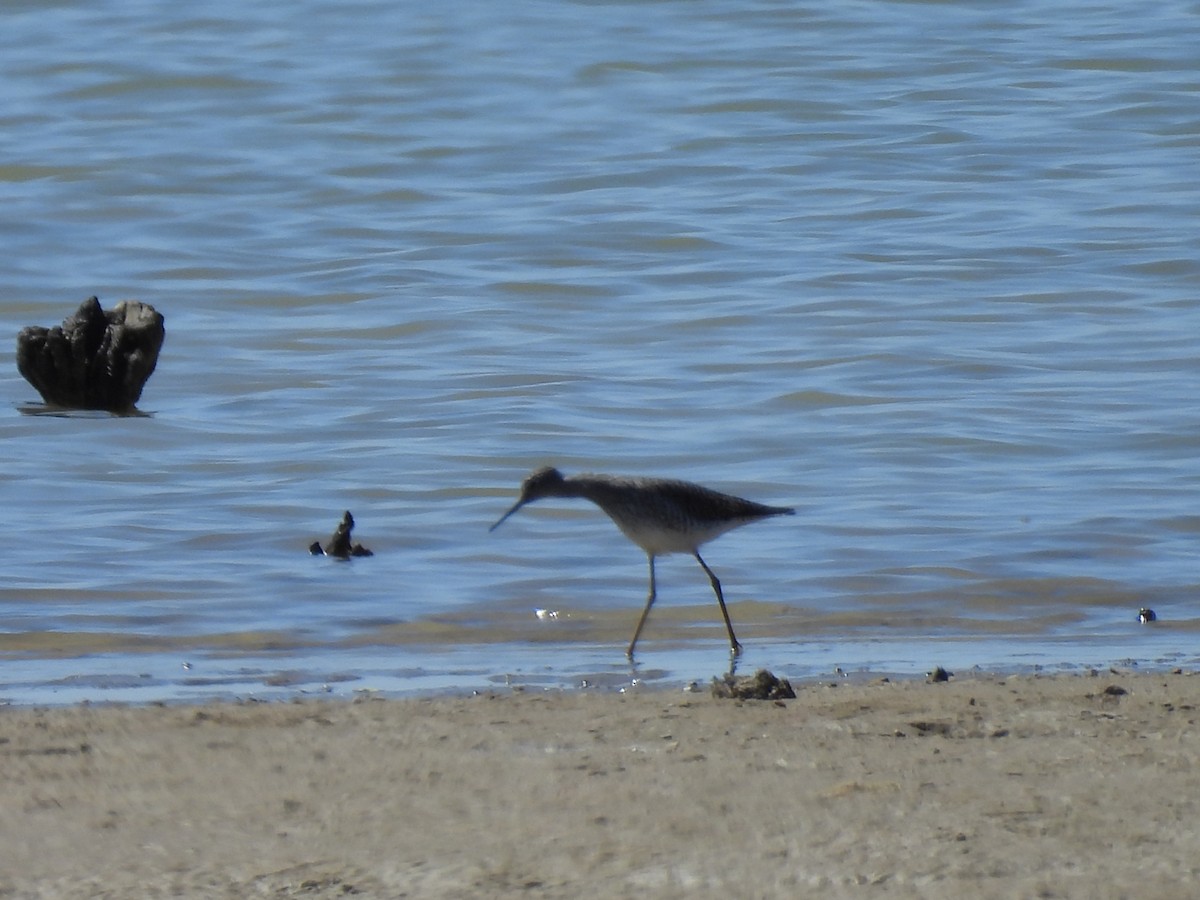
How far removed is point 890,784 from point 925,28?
2156 cm

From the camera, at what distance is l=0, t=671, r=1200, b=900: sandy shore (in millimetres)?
4207

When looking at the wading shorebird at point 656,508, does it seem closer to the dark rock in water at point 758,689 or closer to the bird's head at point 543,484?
the bird's head at point 543,484

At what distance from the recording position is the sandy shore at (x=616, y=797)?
4207mm

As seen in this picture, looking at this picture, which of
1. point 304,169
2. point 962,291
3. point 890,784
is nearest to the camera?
point 890,784

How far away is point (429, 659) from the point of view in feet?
22.6

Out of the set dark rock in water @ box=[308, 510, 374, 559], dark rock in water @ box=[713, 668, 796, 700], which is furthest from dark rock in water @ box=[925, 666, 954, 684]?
dark rock in water @ box=[308, 510, 374, 559]

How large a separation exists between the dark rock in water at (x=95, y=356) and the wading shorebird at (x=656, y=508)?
4702 mm

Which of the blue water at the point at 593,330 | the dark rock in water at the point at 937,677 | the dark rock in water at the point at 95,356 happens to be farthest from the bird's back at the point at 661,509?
the dark rock in water at the point at 95,356

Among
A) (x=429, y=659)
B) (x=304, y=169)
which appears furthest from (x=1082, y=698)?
(x=304, y=169)

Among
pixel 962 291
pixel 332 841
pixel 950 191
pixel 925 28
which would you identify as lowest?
pixel 332 841

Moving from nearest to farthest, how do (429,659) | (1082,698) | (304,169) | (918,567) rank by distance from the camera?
(1082,698), (429,659), (918,567), (304,169)

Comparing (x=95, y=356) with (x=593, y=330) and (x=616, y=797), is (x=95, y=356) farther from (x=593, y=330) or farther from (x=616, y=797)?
(x=616, y=797)

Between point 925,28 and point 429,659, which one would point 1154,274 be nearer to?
point 429,659

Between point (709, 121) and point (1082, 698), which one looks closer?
point (1082, 698)
